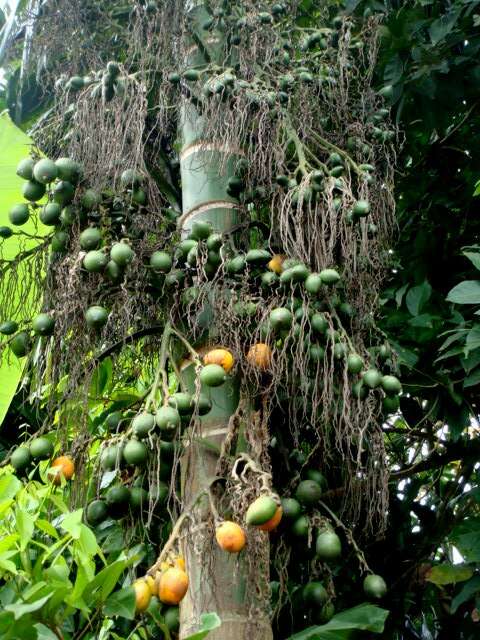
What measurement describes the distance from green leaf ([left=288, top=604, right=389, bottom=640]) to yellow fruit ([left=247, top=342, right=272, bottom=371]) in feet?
2.17

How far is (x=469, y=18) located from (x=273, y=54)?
835mm

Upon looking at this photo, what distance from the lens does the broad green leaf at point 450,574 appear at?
268cm

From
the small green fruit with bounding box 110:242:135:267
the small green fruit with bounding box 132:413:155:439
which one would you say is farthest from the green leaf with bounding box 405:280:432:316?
the small green fruit with bounding box 132:413:155:439

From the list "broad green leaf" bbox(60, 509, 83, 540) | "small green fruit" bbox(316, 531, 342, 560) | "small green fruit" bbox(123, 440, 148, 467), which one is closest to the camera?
"broad green leaf" bbox(60, 509, 83, 540)

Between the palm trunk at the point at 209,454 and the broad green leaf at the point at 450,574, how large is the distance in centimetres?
92

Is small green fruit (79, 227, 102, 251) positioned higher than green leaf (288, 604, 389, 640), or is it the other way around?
small green fruit (79, 227, 102, 251)

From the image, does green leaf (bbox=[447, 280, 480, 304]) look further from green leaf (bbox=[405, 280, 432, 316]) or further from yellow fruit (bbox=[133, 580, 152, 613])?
yellow fruit (bbox=[133, 580, 152, 613])

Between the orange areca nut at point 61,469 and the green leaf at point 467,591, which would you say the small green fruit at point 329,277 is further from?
the green leaf at point 467,591

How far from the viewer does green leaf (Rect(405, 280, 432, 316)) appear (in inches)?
120

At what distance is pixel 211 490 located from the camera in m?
1.98

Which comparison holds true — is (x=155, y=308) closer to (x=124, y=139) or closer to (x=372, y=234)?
(x=124, y=139)

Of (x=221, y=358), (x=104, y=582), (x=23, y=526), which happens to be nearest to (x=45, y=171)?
(x=221, y=358)

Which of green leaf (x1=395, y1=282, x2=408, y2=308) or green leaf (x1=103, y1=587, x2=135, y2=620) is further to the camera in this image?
green leaf (x1=395, y1=282, x2=408, y2=308)

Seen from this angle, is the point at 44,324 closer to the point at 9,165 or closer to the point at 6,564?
the point at 6,564
